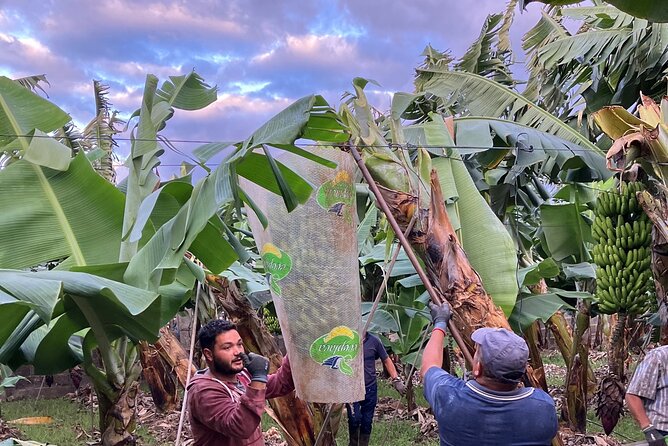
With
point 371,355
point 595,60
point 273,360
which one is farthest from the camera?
point 371,355

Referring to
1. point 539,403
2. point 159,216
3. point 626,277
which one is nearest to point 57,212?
point 159,216

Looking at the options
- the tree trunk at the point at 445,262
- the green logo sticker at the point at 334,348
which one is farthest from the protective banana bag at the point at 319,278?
the tree trunk at the point at 445,262

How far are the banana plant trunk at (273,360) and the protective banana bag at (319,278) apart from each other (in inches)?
99.3

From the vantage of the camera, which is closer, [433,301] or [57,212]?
[433,301]

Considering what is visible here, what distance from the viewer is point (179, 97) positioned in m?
3.29

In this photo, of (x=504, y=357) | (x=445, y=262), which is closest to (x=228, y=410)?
(x=504, y=357)

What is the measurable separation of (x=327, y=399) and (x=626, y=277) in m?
2.30

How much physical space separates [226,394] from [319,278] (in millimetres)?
593

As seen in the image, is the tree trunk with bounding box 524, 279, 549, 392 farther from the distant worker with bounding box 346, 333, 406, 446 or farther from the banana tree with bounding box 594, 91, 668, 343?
the banana tree with bounding box 594, 91, 668, 343

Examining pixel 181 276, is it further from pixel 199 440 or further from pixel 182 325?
pixel 182 325

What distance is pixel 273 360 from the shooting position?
5.04 meters

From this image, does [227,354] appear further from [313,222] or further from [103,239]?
[103,239]

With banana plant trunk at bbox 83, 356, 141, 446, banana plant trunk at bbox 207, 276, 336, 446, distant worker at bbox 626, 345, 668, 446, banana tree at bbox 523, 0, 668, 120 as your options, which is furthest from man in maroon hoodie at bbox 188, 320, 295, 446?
banana tree at bbox 523, 0, 668, 120

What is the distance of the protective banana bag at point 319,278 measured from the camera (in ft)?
7.79
